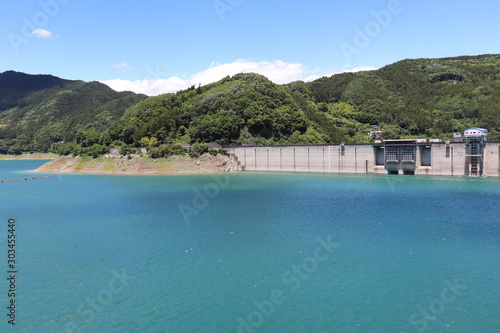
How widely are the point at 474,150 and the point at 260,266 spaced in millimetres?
74342

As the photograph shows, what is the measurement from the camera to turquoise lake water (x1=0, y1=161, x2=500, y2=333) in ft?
72.7

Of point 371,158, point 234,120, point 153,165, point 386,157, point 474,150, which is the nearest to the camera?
point 474,150

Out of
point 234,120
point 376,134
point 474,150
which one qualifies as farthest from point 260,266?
point 376,134

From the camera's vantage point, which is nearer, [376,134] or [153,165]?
[153,165]

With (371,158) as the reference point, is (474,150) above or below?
above

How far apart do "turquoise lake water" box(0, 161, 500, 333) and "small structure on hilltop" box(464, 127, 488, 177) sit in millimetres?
28388

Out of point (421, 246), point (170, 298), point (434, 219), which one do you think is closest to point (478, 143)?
point (434, 219)

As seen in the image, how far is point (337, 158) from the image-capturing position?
102 metres

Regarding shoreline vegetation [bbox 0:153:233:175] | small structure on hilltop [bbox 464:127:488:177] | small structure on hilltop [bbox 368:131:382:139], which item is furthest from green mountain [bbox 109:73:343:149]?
small structure on hilltop [bbox 464:127:488:177]

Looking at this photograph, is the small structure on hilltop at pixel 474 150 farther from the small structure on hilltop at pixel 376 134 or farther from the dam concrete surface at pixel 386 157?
the small structure on hilltop at pixel 376 134

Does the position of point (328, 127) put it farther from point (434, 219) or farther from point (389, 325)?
point (389, 325)

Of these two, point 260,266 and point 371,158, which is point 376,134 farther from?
point 260,266

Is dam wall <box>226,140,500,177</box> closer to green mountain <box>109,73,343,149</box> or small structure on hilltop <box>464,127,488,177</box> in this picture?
small structure on hilltop <box>464,127,488,177</box>

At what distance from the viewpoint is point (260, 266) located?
30344 mm
